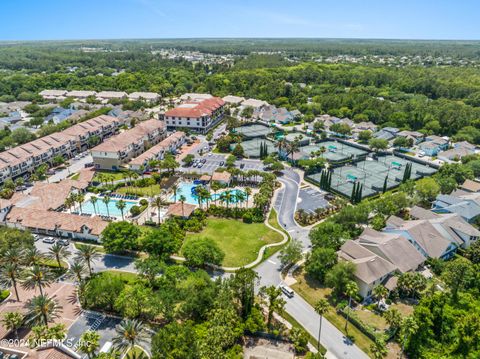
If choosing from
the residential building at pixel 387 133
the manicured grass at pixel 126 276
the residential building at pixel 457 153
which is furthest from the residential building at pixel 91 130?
the residential building at pixel 457 153

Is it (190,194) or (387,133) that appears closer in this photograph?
(190,194)

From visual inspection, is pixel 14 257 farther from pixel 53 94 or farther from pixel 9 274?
pixel 53 94

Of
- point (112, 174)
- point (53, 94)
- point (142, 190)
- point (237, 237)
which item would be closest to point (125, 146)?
point (112, 174)

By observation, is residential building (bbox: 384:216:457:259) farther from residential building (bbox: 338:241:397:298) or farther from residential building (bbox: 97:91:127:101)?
residential building (bbox: 97:91:127:101)

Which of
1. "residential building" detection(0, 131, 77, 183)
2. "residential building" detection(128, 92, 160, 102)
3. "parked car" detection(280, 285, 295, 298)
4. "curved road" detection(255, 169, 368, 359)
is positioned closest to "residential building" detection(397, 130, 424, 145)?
"curved road" detection(255, 169, 368, 359)

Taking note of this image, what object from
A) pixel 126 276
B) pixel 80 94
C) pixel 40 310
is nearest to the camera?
pixel 40 310
